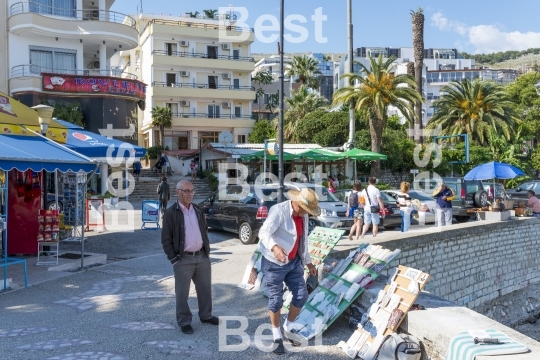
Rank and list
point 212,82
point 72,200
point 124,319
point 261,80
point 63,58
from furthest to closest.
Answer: point 261,80 < point 212,82 < point 63,58 < point 72,200 < point 124,319

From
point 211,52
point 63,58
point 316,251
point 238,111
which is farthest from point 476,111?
point 316,251

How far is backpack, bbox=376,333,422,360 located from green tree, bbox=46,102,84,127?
28.7 meters

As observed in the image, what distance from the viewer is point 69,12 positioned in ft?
110

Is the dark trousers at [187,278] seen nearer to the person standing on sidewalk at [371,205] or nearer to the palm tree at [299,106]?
the person standing on sidewalk at [371,205]

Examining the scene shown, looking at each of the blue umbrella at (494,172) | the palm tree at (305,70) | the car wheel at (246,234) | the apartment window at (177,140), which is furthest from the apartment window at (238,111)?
the car wheel at (246,234)

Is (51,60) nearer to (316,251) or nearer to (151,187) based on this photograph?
(151,187)

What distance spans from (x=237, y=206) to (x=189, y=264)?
8.76 meters

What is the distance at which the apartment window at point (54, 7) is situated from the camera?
1270 inches

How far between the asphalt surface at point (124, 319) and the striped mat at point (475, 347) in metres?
1.47

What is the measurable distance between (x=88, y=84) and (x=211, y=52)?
1777 cm

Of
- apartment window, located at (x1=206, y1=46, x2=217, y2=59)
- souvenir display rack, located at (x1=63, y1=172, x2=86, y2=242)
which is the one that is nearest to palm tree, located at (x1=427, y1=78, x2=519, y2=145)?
apartment window, located at (x1=206, y1=46, x2=217, y2=59)

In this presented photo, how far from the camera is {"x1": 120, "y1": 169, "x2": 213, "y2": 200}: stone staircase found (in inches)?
1199

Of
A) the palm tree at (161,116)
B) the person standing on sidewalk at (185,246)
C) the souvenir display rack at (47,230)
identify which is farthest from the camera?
the palm tree at (161,116)

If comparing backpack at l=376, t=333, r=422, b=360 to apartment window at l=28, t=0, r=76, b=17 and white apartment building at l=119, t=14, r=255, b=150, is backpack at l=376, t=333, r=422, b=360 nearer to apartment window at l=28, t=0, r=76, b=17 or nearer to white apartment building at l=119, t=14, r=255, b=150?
apartment window at l=28, t=0, r=76, b=17
